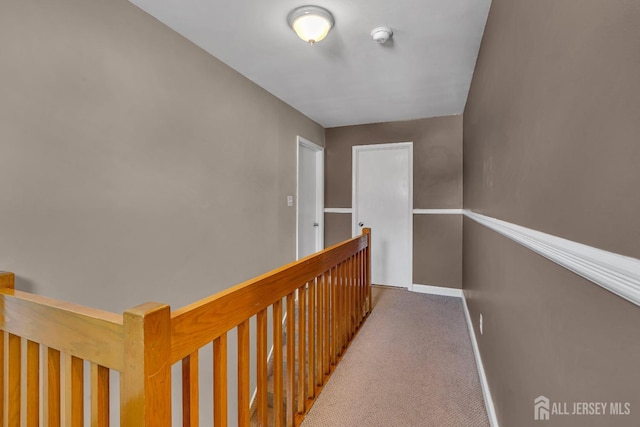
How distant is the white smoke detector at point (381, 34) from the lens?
1909 mm

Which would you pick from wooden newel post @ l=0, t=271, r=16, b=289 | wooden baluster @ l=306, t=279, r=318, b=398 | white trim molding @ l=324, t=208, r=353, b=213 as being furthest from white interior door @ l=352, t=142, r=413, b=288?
wooden newel post @ l=0, t=271, r=16, b=289

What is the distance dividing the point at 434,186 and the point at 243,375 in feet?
10.9

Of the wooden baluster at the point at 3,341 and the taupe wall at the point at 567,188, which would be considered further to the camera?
the wooden baluster at the point at 3,341

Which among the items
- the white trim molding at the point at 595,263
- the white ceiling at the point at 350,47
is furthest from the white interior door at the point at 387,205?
the white trim molding at the point at 595,263

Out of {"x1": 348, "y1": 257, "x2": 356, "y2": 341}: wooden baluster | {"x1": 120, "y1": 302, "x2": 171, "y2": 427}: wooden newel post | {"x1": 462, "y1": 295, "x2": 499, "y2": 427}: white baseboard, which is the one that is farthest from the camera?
{"x1": 348, "y1": 257, "x2": 356, "y2": 341}: wooden baluster

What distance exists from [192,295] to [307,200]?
7.06 ft

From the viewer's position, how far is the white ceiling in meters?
1.73

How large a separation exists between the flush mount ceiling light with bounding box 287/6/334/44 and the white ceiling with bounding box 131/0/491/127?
0.13 ft

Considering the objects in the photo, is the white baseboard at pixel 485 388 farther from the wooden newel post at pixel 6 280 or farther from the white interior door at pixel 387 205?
the wooden newel post at pixel 6 280

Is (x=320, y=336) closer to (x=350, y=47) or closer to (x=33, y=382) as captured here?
(x=33, y=382)

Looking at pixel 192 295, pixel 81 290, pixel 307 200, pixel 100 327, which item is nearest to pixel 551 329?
pixel 100 327

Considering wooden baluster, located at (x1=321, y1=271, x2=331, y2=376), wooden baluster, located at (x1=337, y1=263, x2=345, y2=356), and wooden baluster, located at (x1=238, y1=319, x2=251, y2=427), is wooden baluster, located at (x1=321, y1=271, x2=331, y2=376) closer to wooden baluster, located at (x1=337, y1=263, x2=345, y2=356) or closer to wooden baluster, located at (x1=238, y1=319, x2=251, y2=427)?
wooden baluster, located at (x1=337, y1=263, x2=345, y2=356)

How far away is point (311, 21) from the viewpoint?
1.74 metres

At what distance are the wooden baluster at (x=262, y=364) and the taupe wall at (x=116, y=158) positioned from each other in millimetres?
940
